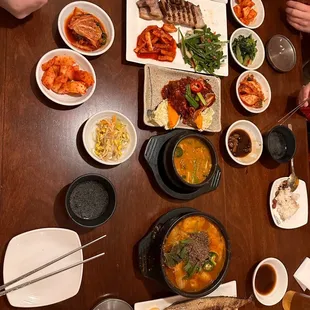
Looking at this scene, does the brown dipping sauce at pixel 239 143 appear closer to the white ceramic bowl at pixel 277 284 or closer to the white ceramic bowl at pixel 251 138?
the white ceramic bowl at pixel 251 138

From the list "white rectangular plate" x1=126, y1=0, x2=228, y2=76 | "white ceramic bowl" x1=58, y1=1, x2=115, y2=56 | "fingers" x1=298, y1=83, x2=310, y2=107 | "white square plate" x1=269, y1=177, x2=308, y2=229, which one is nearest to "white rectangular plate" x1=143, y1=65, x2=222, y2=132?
"white rectangular plate" x1=126, y1=0, x2=228, y2=76

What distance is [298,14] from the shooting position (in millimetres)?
3035

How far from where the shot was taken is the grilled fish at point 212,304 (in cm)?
219

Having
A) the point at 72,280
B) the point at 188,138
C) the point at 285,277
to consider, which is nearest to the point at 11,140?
the point at 72,280

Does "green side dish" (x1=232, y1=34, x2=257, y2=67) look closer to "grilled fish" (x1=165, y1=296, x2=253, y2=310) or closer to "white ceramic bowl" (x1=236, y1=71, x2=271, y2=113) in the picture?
A: "white ceramic bowl" (x1=236, y1=71, x2=271, y2=113)

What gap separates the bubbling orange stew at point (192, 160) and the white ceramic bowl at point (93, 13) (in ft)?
2.59

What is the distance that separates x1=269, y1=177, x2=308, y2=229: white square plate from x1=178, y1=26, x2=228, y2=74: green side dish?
3.26 feet

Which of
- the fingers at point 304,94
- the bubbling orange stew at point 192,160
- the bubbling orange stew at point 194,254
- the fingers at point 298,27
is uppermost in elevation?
the fingers at point 298,27

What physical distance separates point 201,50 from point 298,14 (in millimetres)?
1100

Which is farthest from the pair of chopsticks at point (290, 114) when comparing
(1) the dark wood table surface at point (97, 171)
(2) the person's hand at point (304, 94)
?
(1) the dark wood table surface at point (97, 171)

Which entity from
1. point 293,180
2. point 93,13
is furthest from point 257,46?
point 93,13

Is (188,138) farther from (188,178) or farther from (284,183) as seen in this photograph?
(284,183)

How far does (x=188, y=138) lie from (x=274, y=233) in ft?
3.45

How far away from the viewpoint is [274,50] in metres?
2.98
